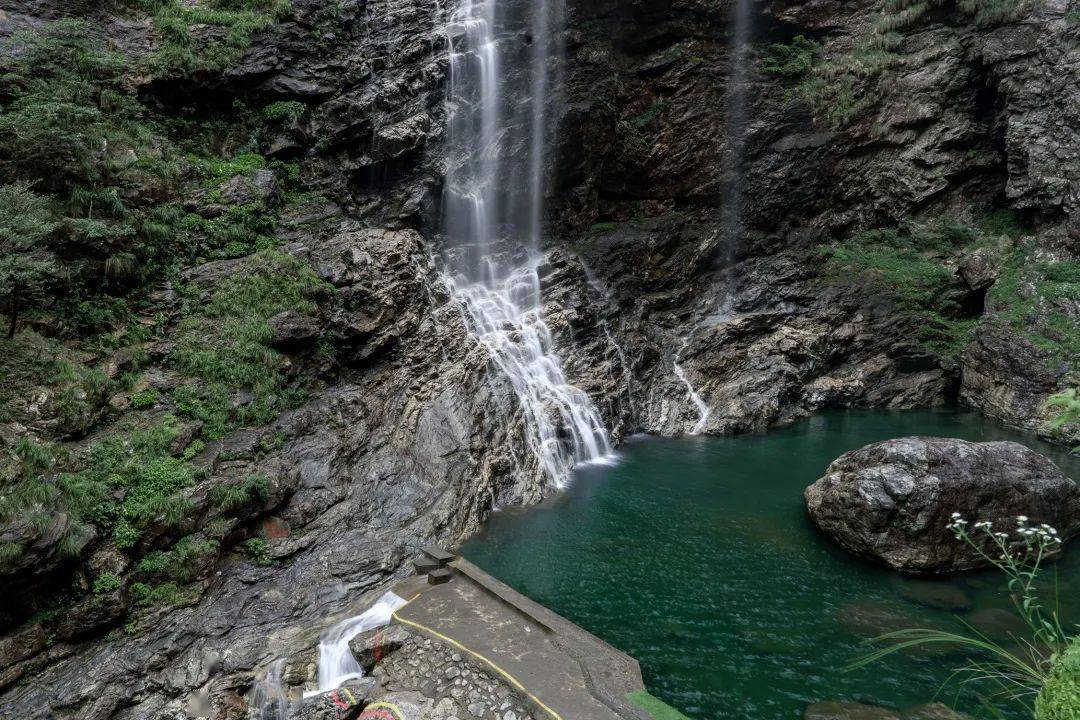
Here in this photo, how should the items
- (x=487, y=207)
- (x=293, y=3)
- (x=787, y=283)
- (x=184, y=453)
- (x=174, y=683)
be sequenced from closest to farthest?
(x=174, y=683) → (x=184, y=453) → (x=293, y=3) → (x=487, y=207) → (x=787, y=283)

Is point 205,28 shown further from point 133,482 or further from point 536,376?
point 133,482

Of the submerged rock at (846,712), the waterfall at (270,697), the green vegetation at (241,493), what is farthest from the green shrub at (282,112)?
the submerged rock at (846,712)

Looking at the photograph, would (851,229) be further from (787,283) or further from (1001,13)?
(1001,13)

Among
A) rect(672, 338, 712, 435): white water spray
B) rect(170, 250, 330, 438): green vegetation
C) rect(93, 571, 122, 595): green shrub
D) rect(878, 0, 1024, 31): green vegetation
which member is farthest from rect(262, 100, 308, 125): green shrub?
rect(878, 0, 1024, 31): green vegetation

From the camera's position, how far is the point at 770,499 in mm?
13203

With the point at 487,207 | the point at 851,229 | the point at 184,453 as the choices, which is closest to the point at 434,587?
the point at 184,453

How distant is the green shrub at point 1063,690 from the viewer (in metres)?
2.89

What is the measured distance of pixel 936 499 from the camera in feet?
33.1

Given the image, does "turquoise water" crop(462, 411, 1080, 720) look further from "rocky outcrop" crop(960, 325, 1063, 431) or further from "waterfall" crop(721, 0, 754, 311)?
"waterfall" crop(721, 0, 754, 311)

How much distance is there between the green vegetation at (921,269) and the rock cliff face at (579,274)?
49 centimetres

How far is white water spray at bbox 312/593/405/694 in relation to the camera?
7.71 metres

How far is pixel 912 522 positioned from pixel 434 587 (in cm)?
835

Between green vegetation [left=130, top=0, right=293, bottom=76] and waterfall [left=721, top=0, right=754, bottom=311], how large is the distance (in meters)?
16.1

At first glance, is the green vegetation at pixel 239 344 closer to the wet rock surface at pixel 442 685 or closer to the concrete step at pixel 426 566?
the concrete step at pixel 426 566
